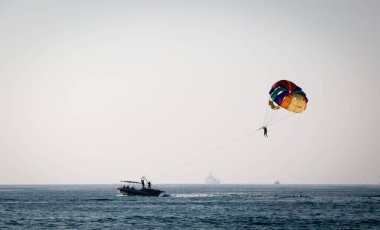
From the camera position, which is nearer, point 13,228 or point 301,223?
point 13,228

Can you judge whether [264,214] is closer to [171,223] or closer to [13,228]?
[171,223]

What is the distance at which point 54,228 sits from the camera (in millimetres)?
56281

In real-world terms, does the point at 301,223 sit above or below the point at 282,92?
below

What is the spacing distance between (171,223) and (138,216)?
9.97m

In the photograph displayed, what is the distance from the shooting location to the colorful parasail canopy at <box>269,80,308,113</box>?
67.8 meters

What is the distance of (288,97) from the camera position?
68.1 m

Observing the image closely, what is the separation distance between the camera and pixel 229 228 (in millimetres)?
55906

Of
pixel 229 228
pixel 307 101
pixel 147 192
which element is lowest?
pixel 229 228

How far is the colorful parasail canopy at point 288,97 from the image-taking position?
67750 mm

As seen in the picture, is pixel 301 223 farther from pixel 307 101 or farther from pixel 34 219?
pixel 34 219

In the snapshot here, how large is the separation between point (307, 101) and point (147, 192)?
58.5 m

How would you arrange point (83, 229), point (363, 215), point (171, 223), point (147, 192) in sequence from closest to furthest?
point (83, 229)
point (171, 223)
point (363, 215)
point (147, 192)

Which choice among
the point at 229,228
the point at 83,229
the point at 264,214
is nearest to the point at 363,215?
the point at 264,214

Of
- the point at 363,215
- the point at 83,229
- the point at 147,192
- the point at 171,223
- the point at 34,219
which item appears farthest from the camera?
the point at 147,192
